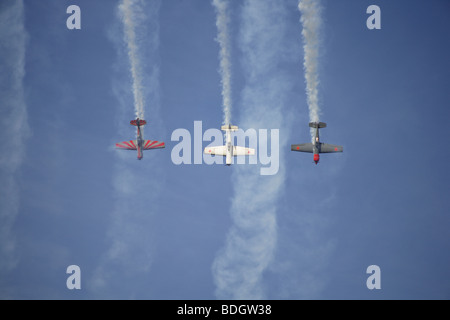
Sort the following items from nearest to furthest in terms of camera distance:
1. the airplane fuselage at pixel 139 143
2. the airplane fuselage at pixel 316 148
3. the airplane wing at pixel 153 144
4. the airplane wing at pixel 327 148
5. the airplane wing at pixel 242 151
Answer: the airplane fuselage at pixel 316 148 → the airplane wing at pixel 327 148 → the airplane fuselage at pixel 139 143 → the airplane wing at pixel 153 144 → the airplane wing at pixel 242 151

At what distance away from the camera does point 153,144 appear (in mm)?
69438

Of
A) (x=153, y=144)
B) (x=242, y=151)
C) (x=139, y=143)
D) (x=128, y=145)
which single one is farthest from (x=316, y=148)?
(x=128, y=145)

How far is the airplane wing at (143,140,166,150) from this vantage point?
69.1 metres

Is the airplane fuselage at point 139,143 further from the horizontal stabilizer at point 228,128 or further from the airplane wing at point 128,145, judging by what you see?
the horizontal stabilizer at point 228,128

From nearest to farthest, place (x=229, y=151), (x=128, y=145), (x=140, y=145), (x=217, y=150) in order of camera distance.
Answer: (x=229, y=151)
(x=140, y=145)
(x=128, y=145)
(x=217, y=150)

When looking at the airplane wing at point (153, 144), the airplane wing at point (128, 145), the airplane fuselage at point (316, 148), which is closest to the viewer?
the airplane fuselage at point (316, 148)

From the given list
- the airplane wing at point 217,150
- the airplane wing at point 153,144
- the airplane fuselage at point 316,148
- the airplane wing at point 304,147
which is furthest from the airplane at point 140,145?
the airplane fuselage at point 316,148

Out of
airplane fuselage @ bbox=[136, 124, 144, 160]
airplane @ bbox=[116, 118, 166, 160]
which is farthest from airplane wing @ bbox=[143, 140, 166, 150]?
airplane fuselage @ bbox=[136, 124, 144, 160]

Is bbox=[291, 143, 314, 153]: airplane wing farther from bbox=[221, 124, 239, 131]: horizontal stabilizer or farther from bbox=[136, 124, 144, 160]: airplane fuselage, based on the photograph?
bbox=[136, 124, 144, 160]: airplane fuselage

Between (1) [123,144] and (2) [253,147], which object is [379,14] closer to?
(2) [253,147]

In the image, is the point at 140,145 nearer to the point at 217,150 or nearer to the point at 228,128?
the point at 217,150

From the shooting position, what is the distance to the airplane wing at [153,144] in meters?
69.1
